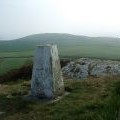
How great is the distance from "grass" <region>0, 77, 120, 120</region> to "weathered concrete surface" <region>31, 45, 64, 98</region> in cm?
61

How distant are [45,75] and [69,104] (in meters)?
1.95

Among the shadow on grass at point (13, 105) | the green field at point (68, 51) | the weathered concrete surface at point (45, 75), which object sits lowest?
the green field at point (68, 51)

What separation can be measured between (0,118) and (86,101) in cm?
307

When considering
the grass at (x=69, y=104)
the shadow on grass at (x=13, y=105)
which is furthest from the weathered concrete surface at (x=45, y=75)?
the shadow on grass at (x=13, y=105)

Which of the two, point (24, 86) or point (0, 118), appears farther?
point (24, 86)

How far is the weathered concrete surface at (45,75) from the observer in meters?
13.7

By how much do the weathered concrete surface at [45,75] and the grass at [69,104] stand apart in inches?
24.1

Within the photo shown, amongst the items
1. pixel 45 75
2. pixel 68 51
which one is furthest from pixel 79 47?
pixel 45 75

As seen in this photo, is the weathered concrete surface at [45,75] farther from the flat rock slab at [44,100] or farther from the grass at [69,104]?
the grass at [69,104]

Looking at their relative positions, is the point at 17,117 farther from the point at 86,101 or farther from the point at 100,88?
the point at 100,88

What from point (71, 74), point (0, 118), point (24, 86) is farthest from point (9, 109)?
point (71, 74)

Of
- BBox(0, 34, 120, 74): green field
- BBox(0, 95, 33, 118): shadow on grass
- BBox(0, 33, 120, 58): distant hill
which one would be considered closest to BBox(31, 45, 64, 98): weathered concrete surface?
BBox(0, 95, 33, 118): shadow on grass

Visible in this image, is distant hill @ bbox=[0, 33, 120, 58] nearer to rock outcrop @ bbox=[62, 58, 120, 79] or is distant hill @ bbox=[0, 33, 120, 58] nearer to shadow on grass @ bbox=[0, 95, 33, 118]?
rock outcrop @ bbox=[62, 58, 120, 79]

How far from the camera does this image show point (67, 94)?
46.1ft
